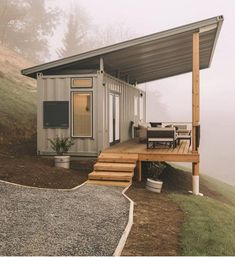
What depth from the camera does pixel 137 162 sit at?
11.9 meters

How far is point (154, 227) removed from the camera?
22.2 feet

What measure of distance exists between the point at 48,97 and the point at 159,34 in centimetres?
450

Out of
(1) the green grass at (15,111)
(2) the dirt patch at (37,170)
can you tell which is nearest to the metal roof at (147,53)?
(2) the dirt patch at (37,170)

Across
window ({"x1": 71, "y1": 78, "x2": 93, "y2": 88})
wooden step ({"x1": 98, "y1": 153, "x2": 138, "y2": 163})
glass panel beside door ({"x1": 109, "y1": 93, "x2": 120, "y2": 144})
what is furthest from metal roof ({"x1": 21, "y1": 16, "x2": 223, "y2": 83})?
wooden step ({"x1": 98, "y1": 153, "x2": 138, "y2": 163})

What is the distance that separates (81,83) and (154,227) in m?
6.99

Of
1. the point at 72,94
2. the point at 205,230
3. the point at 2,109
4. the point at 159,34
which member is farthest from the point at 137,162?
the point at 2,109

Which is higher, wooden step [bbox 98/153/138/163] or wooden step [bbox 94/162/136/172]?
wooden step [bbox 98/153/138/163]

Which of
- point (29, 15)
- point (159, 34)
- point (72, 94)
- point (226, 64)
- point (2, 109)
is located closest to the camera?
point (159, 34)

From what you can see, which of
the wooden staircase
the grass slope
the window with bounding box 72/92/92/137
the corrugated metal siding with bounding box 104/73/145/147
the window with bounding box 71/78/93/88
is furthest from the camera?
the corrugated metal siding with bounding box 104/73/145/147

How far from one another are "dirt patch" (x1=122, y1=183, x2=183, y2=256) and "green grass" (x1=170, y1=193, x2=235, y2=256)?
0.17m

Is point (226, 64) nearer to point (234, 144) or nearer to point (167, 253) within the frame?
point (234, 144)

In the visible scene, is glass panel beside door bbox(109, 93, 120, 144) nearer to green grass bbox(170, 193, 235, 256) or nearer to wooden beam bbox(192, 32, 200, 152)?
wooden beam bbox(192, 32, 200, 152)

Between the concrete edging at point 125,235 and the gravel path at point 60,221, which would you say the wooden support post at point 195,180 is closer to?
the gravel path at point 60,221

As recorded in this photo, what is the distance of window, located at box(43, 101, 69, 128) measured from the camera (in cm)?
1277
